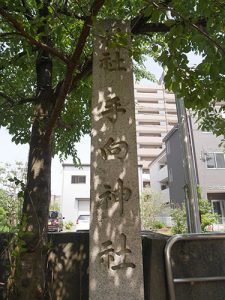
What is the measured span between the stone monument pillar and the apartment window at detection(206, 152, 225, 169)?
64.3 ft

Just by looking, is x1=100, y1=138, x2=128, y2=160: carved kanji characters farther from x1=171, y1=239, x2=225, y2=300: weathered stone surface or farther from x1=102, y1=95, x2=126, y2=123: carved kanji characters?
x1=171, y1=239, x2=225, y2=300: weathered stone surface

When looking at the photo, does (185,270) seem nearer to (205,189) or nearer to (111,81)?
(111,81)

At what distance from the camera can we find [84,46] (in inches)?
129

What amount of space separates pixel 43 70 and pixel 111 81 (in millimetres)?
1585

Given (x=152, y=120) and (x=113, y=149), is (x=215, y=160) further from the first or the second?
(x=152, y=120)

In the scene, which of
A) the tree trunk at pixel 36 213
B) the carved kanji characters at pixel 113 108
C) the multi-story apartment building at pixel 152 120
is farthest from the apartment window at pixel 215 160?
the multi-story apartment building at pixel 152 120

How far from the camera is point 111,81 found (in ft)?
11.6

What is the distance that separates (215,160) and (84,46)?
20.5 meters

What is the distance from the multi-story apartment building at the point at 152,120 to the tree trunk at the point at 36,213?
47.5m

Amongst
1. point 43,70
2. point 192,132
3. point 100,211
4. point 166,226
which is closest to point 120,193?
point 100,211

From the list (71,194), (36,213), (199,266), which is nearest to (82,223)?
(71,194)

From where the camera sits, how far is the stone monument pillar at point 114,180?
9.37ft

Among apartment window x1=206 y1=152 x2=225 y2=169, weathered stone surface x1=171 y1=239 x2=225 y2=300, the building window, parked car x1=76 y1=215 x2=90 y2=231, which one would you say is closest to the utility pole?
weathered stone surface x1=171 y1=239 x2=225 y2=300

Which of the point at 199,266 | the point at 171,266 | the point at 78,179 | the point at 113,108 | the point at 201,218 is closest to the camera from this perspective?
the point at 171,266
